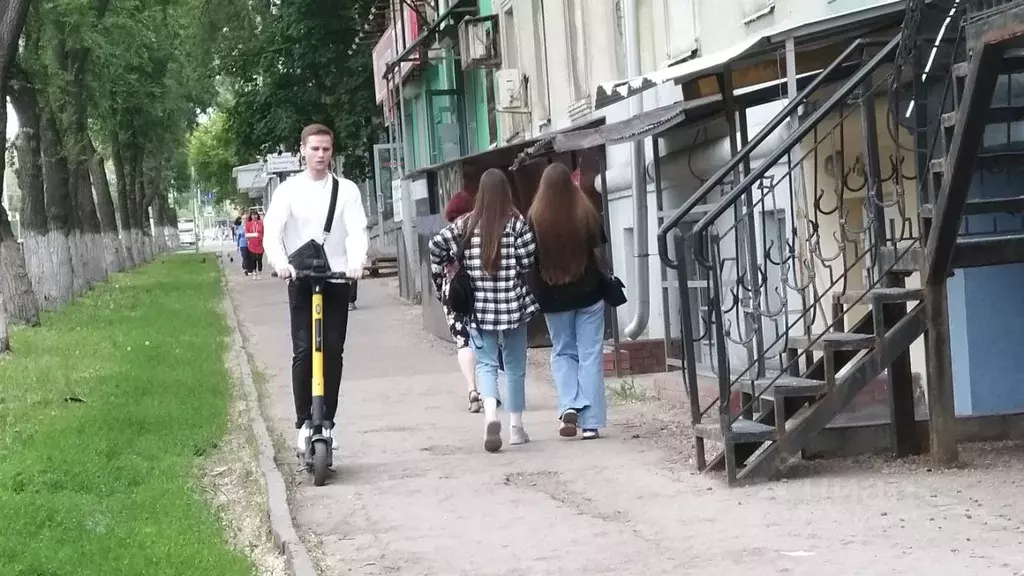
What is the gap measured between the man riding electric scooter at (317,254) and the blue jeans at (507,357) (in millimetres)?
1185

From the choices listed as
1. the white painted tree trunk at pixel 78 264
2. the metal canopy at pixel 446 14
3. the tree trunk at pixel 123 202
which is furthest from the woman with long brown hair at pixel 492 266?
the tree trunk at pixel 123 202

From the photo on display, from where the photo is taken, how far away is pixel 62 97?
28.6 meters

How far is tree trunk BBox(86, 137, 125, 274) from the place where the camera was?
39250 millimetres

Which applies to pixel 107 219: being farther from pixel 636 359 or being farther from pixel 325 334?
pixel 325 334

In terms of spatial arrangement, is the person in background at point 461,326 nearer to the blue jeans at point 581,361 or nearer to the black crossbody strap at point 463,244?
the black crossbody strap at point 463,244

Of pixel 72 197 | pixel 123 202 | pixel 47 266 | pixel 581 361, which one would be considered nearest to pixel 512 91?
pixel 47 266

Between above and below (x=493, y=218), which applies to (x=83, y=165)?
above

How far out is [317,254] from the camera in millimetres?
8188

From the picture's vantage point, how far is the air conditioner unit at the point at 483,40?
78.0ft

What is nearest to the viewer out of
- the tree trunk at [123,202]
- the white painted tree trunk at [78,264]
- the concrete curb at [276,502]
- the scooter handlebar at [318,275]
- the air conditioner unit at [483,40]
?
the concrete curb at [276,502]

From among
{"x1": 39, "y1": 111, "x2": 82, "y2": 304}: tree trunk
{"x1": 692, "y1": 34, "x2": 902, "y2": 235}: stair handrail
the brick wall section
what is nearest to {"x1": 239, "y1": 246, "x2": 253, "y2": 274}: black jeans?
{"x1": 39, "y1": 111, "x2": 82, "y2": 304}: tree trunk

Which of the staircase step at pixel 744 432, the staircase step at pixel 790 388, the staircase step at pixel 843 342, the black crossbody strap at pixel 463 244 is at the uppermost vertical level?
the black crossbody strap at pixel 463 244

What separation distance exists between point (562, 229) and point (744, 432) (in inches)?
84.9

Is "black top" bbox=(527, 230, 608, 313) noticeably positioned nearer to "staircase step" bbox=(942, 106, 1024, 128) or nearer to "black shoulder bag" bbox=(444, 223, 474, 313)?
"black shoulder bag" bbox=(444, 223, 474, 313)
